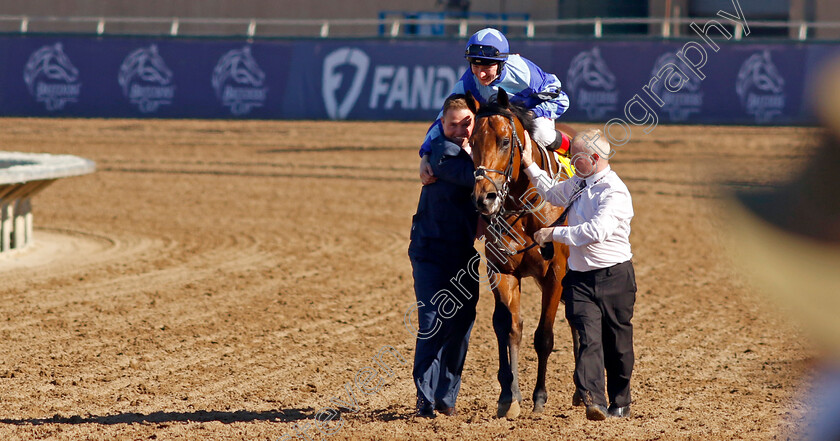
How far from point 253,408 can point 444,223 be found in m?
1.65

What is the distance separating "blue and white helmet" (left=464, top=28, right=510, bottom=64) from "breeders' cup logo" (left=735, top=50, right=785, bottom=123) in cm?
1979

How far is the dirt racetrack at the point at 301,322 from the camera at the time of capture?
4855 millimetres

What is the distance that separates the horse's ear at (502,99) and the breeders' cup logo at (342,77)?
19.7 metres

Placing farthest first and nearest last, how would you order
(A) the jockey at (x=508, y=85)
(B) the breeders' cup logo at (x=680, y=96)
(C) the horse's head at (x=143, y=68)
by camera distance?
(C) the horse's head at (x=143, y=68) < (B) the breeders' cup logo at (x=680, y=96) < (A) the jockey at (x=508, y=85)

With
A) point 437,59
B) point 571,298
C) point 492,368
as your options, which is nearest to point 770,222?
point 571,298

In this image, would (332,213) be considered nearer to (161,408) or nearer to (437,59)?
(161,408)

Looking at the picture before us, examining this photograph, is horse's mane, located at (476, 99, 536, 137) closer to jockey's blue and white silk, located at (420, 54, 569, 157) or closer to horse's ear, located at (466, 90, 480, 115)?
horse's ear, located at (466, 90, 480, 115)

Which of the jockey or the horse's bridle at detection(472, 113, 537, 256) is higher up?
the jockey

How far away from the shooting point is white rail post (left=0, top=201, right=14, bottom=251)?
31.7 feet

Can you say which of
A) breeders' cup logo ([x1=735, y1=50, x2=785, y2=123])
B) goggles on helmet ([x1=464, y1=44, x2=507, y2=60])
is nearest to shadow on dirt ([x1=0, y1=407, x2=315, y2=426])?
goggles on helmet ([x1=464, y1=44, x2=507, y2=60])

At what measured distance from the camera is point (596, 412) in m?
4.79

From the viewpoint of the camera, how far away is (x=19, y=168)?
9297 mm

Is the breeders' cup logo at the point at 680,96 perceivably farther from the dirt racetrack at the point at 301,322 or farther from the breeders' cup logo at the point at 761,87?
the dirt racetrack at the point at 301,322

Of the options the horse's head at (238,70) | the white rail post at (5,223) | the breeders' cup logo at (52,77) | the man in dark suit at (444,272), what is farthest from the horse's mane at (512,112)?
the breeders' cup logo at (52,77)
